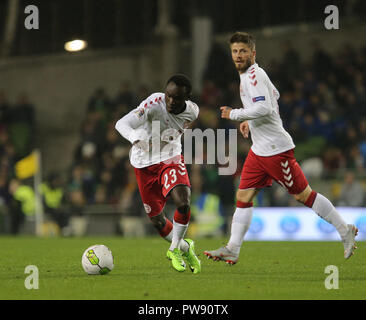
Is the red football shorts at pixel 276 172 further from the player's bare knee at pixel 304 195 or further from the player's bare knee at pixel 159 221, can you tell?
the player's bare knee at pixel 159 221

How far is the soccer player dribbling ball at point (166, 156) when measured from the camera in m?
7.61

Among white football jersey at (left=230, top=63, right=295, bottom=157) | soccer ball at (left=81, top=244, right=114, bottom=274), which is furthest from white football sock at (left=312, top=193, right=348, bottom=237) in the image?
soccer ball at (left=81, top=244, right=114, bottom=274)

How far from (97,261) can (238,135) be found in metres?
10.5

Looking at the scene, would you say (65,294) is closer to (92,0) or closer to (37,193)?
(37,193)

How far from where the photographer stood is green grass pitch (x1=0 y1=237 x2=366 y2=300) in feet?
19.9

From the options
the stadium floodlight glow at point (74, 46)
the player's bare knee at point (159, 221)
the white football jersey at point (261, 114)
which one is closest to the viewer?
the white football jersey at point (261, 114)

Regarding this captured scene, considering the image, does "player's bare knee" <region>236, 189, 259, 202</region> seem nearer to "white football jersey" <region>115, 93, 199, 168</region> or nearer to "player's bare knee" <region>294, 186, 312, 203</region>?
"player's bare knee" <region>294, 186, 312, 203</region>

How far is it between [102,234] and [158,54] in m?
6.55

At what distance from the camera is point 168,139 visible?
318 inches

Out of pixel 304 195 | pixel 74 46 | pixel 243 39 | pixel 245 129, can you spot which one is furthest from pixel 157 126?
pixel 74 46

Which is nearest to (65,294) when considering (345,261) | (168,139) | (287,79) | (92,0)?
(168,139)

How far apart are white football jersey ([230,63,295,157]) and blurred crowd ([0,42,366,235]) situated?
7.54 meters

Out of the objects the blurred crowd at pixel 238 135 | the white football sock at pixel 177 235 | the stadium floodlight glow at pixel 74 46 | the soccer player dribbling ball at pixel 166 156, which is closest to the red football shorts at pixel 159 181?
the soccer player dribbling ball at pixel 166 156

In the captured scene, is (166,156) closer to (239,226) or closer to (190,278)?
(239,226)
